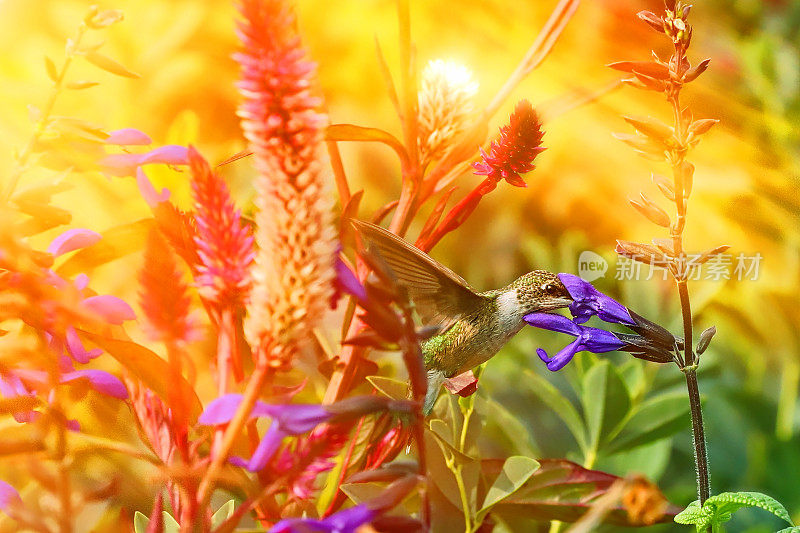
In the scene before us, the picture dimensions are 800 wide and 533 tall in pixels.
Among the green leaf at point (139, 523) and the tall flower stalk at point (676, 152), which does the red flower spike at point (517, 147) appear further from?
the green leaf at point (139, 523)

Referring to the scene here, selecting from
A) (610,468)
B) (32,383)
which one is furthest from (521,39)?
(32,383)

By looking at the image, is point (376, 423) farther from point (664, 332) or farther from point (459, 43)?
point (459, 43)

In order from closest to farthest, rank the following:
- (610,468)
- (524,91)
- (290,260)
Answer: (290,260)
(610,468)
(524,91)

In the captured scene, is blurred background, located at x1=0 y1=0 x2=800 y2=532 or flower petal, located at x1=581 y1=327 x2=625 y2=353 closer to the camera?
flower petal, located at x1=581 y1=327 x2=625 y2=353

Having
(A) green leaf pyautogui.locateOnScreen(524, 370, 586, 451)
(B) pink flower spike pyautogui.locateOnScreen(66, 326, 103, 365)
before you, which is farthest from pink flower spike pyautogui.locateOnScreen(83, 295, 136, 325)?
(A) green leaf pyautogui.locateOnScreen(524, 370, 586, 451)

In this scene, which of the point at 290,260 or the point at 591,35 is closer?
the point at 290,260

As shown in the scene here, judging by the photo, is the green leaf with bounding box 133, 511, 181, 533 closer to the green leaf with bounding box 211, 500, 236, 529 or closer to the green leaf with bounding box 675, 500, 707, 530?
the green leaf with bounding box 211, 500, 236, 529
